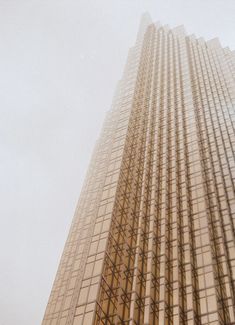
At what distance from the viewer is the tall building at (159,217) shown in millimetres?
52656

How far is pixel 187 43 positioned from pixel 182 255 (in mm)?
106992

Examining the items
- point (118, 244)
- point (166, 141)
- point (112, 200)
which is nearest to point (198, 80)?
point (166, 141)

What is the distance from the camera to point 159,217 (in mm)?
70562

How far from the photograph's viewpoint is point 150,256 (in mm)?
60156

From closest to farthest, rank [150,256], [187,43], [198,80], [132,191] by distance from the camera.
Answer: [150,256] < [132,191] < [198,80] < [187,43]

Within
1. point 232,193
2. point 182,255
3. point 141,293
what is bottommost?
point 232,193

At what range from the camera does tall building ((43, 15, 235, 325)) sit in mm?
52656

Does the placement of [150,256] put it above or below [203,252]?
above

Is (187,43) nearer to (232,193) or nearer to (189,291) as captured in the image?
(232,193)

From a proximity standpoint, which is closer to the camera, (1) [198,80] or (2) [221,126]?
(2) [221,126]

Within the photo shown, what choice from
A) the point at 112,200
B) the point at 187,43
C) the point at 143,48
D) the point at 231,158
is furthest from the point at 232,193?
the point at 187,43

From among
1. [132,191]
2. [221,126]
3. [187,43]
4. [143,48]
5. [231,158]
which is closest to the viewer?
[132,191]

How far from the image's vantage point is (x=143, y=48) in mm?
145625

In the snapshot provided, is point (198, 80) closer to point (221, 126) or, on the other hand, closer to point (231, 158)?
point (221, 126)
